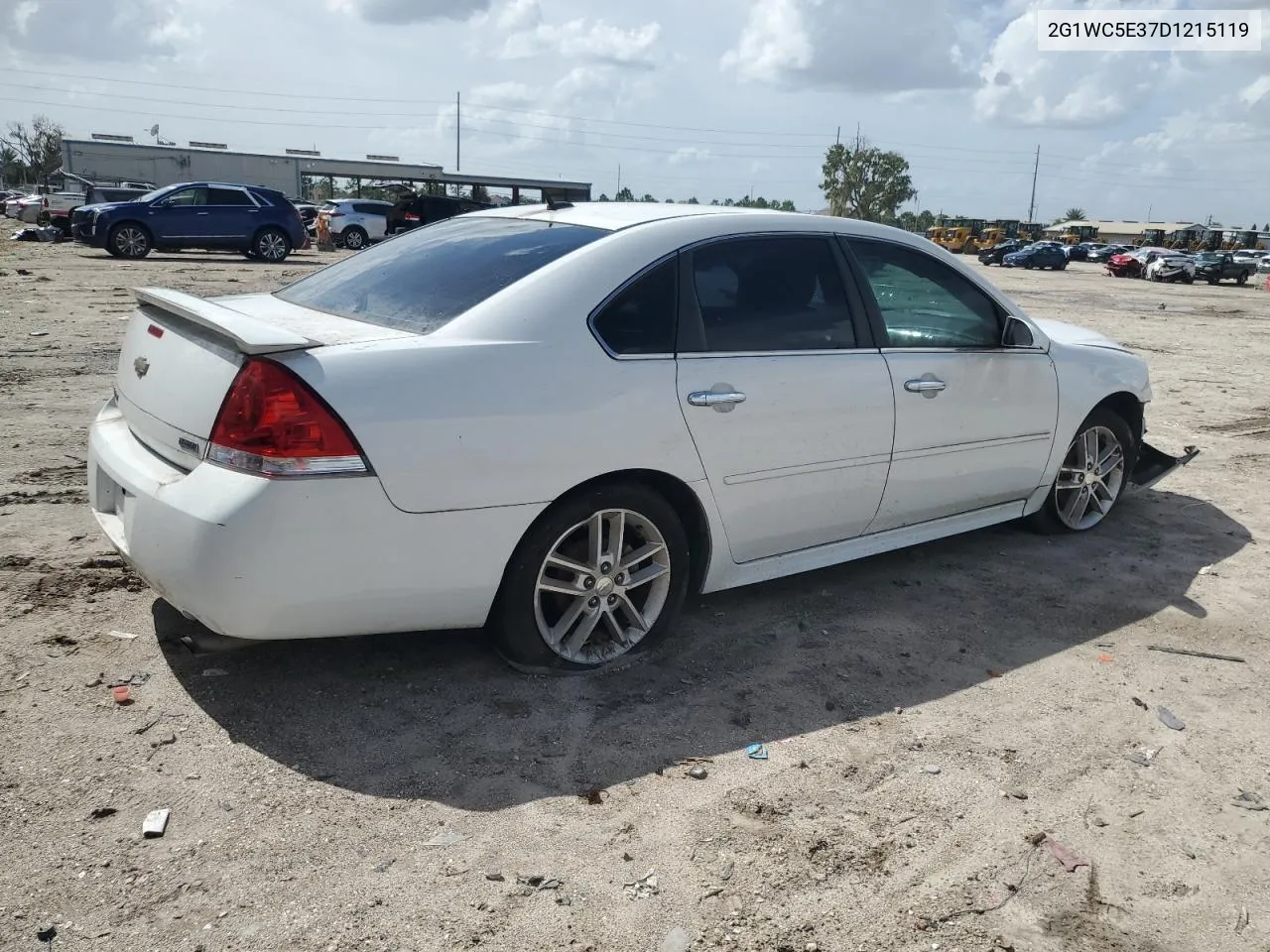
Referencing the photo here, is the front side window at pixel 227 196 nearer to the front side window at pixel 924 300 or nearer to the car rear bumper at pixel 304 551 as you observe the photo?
the front side window at pixel 924 300

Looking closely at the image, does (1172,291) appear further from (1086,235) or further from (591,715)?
(1086,235)

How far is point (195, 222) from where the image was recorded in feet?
75.1

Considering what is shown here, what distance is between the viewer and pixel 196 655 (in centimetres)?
358

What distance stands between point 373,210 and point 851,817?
3350cm

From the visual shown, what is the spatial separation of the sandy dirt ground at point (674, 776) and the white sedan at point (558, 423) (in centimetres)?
35

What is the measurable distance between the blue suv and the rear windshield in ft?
68.6

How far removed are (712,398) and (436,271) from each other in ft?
3.62

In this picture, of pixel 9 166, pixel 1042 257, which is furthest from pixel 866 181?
pixel 9 166

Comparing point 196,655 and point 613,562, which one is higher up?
point 613,562


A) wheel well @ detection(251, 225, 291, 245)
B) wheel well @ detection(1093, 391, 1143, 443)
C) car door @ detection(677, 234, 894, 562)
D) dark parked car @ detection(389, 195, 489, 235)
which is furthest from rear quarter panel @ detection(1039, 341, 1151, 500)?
dark parked car @ detection(389, 195, 489, 235)

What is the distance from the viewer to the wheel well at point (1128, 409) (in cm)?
550

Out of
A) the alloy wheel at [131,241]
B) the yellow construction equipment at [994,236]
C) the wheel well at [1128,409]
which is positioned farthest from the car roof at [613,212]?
the yellow construction equipment at [994,236]

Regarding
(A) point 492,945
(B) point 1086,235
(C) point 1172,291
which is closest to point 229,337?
(A) point 492,945

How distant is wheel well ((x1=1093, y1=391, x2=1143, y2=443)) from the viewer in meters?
5.50
